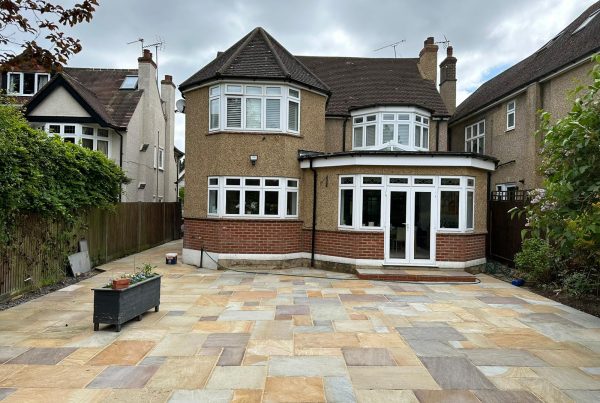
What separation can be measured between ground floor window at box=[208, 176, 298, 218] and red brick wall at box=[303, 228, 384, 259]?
1.49 metres

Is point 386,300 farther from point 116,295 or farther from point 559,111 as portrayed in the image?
point 559,111

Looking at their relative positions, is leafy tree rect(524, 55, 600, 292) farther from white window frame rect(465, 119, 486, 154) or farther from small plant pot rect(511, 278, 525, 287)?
white window frame rect(465, 119, 486, 154)

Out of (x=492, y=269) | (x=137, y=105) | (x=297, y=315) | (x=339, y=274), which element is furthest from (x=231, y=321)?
(x=137, y=105)

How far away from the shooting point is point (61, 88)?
16297 millimetres

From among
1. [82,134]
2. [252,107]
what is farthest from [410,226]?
[82,134]

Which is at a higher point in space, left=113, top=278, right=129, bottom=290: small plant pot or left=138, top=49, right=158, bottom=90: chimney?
left=138, top=49, right=158, bottom=90: chimney

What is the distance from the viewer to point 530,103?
42.3ft

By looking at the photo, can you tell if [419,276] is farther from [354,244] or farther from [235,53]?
[235,53]

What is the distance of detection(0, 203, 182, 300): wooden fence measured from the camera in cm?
765

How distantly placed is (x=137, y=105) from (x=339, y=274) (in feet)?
43.6

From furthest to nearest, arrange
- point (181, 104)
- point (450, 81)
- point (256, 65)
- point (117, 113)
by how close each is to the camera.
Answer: point (450, 81), point (117, 113), point (181, 104), point (256, 65)

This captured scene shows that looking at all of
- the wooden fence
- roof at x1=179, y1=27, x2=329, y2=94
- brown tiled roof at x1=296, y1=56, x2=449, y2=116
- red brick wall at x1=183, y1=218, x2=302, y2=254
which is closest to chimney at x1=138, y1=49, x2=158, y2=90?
the wooden fence

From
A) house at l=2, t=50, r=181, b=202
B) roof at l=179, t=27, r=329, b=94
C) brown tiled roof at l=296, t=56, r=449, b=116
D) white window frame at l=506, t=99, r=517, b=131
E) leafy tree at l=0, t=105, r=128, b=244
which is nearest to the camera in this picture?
leafy tree at l=0, t=105, r=128, b=244

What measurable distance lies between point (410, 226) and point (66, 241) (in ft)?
28.1
